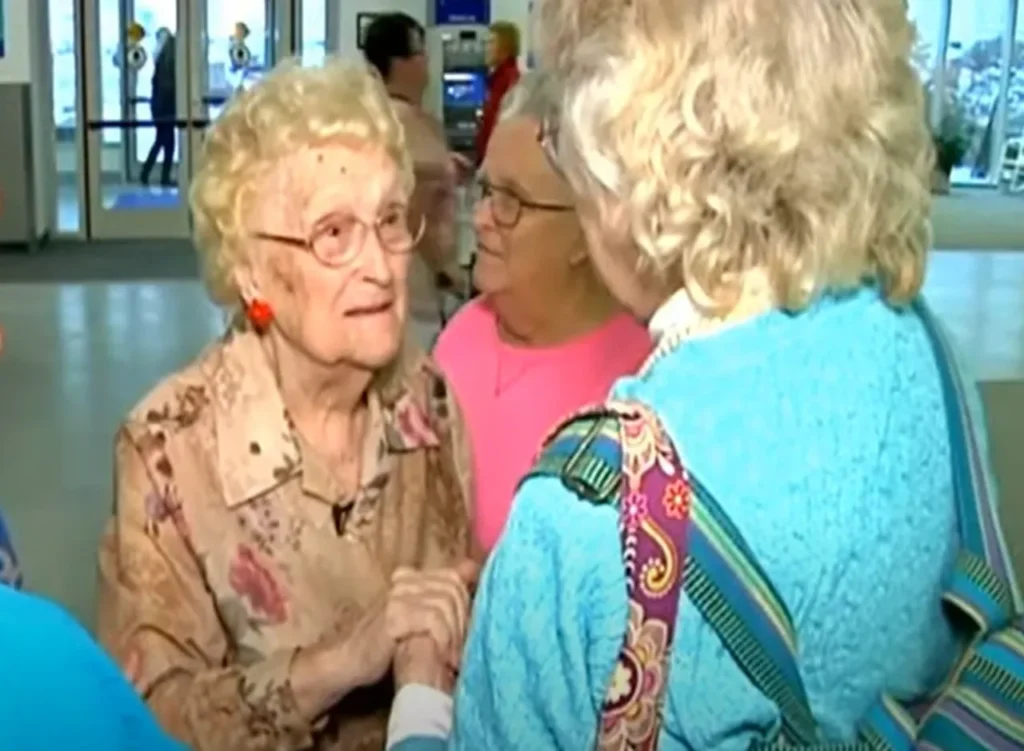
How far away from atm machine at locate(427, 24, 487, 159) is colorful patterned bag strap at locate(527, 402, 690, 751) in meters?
14.4

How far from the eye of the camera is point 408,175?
2031 mm

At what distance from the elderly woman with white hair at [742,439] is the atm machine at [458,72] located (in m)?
14.3

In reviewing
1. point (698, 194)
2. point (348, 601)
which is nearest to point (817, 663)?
point (698, 194)

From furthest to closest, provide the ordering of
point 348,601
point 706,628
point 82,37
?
point 82,37 < point 348,601 < point 706,628

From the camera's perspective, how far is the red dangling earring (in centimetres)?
199

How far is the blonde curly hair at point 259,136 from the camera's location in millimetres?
1958

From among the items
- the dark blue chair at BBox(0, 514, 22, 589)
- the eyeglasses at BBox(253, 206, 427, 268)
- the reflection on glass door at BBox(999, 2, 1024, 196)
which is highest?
the eyeglasses at BBox(253, 206, 427, 268)

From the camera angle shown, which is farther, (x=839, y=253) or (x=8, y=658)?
(x=839, y=253)

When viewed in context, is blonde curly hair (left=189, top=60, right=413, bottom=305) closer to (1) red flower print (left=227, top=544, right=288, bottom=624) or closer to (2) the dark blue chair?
(1) red flower print (left=227, top=544, right=288, bottom=624)

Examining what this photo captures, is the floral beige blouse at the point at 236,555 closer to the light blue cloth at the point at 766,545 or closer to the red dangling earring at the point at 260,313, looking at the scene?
the red dangling earring at the point at 260,313

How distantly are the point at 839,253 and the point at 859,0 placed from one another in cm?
21

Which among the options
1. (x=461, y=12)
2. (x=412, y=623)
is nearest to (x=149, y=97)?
(x=461, y=12)

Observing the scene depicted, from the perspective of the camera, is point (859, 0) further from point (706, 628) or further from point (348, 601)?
point (348, 601)

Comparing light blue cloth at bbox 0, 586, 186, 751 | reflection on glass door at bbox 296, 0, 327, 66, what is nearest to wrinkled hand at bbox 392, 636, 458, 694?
light blue cloth at bbox 0, 586, 186, 751
